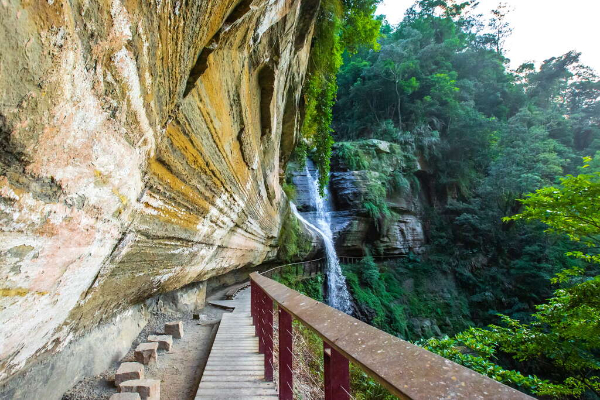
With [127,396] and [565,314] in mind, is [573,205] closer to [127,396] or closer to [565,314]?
[565,314]

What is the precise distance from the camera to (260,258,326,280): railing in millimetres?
12209

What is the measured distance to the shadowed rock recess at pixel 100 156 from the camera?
0.88m

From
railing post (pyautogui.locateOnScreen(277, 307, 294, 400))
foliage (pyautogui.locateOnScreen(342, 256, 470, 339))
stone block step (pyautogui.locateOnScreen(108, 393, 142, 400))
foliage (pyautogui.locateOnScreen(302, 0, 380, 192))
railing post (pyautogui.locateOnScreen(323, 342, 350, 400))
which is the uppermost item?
foliage (pyautogui.locateOnScreen(302, 0, 380, 192))

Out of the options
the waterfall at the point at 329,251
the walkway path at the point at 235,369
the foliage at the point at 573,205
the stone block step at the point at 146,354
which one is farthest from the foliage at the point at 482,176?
the stone block step at the point at 146,354

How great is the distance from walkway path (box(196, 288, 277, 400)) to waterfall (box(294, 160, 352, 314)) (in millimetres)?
10583

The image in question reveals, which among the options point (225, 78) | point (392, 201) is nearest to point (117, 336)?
point (225, 78)

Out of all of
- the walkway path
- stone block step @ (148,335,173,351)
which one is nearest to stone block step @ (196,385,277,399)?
the walkway path

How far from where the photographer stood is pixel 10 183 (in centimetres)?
91

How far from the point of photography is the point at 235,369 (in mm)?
3139

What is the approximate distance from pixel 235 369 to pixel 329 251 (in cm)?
1242

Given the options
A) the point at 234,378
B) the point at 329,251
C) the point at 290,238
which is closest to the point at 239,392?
the point at 234,378

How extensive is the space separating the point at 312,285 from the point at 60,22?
46.2 feet

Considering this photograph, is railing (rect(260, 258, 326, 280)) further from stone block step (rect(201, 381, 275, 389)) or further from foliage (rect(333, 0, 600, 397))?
stone block step (rect(201, 381, 275, 389))

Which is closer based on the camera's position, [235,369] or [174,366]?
[235,369]
